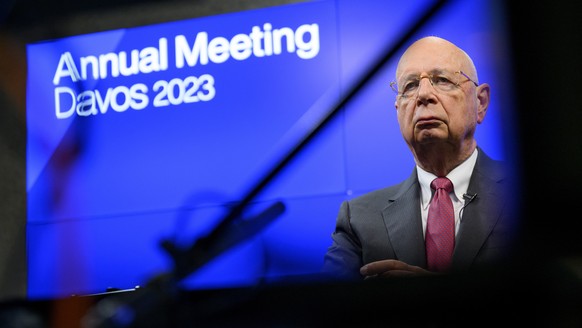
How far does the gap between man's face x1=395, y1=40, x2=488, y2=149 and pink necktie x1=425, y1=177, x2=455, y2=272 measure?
122 millimetres

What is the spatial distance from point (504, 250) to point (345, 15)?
1543 mm

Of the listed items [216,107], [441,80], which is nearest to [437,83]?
[441,80]

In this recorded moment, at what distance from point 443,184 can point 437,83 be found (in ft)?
0.76

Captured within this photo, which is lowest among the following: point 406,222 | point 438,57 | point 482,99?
point 406,222

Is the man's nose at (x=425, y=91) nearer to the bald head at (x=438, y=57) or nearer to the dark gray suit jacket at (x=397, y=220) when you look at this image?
the bald head at (x=438, y=57)

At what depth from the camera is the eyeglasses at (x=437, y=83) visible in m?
1.76

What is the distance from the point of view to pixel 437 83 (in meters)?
1.77

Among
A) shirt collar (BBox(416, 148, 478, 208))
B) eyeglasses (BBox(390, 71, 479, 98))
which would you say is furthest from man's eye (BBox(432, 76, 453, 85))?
shirt collar (BBox(416, 148, 478, 208))

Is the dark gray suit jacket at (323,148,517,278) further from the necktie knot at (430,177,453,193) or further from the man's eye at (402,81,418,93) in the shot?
the man's eye at (402,81,418,93)

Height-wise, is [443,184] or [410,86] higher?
[410,86]

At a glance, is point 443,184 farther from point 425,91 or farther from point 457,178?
point 425,91

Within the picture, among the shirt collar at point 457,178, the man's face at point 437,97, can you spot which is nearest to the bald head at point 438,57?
the man's face at point 437,97

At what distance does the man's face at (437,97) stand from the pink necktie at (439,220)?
0.40ft

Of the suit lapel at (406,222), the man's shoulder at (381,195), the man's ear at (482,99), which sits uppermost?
the man's ear at (482,99)
